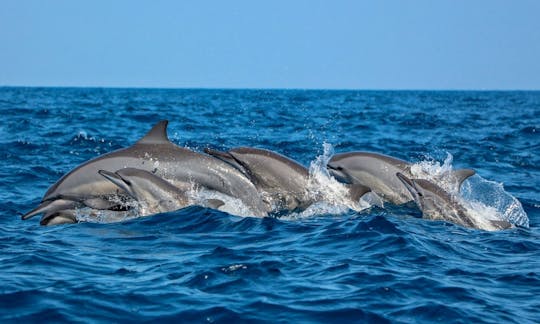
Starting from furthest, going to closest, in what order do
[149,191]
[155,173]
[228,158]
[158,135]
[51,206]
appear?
1. [228,158]
2. [158,135]
3. [155,173]
4. [51,206]
5. [149,191]

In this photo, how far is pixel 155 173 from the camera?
1152 centimetres

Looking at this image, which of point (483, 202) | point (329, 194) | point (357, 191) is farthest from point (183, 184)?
point (483, 202)

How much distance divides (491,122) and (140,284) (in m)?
30.6

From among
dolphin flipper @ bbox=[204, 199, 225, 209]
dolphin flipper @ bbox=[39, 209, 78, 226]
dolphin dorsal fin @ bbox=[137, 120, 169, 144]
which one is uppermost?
dolphin dorsal fin @ bbox=[137, 120, 169, 144]

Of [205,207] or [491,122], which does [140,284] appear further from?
[491,122]

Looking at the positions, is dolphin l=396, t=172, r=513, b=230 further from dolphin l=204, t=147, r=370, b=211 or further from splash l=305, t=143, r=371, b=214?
splash l=305, t=143, r=371, b=214

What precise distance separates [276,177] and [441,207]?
7.89 ft

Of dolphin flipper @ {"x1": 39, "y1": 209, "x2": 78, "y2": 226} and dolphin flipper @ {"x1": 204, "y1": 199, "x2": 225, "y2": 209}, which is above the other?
dolphin flipper @ {"x1": 204, "y1": 199, "x2": 225, "y2": 209}

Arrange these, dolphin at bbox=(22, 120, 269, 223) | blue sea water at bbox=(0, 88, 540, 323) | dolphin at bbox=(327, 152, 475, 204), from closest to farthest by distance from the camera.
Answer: blue sea water at bbox=(0, 88, 540, 323), dolphin at bbox=(22, 120, 269, 223), dolphin at bbox=(327, 152, 475, 204)

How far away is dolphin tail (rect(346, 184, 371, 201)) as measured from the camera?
11969 mm

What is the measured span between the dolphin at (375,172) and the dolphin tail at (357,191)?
42.3 inches

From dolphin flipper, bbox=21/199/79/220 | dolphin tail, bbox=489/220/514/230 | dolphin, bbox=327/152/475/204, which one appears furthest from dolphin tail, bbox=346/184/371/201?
dolphin flipper, bbox=21/199/79/220

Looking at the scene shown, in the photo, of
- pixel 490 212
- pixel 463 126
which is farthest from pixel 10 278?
pixel 463 126

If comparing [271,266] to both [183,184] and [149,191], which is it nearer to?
[149,191]
